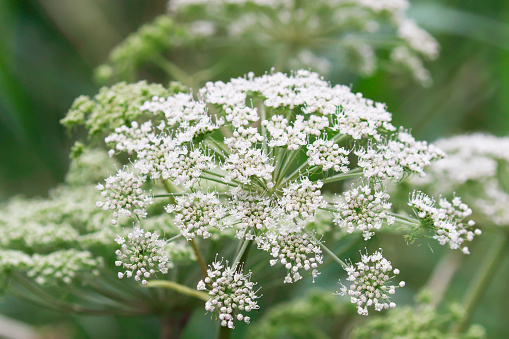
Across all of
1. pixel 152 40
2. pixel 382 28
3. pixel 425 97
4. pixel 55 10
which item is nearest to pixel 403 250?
pixel 425 97

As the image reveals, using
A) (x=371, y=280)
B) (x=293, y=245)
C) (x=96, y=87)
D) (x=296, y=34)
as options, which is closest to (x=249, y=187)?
(x=293, y=245)

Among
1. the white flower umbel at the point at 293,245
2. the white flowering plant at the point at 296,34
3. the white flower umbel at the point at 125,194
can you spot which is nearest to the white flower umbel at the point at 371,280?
the white flower umbel at the point at 293,245

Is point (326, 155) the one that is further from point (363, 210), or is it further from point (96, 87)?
point (96, 87)

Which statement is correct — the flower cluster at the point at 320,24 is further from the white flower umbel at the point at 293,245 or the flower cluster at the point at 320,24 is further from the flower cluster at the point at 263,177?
the white flower umbel at the point at 293,245

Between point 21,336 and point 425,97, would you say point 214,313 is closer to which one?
point 21,336

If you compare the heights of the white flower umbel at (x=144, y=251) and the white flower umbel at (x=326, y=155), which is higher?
the white flower umbel at (x=326, y=155)

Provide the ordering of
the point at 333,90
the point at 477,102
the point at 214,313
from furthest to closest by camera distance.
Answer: the point at 477,102, the point at 333,90, the point at 214,313
